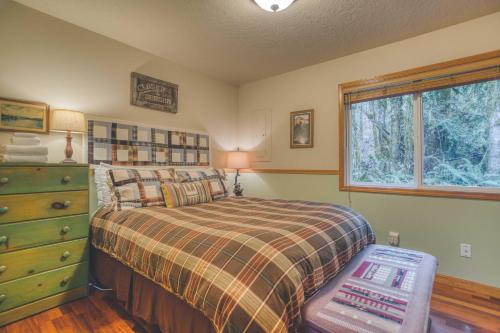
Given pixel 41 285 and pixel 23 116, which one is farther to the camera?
pixel 23 116

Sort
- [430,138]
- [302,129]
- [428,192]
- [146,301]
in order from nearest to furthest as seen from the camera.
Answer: [146,301]
[428,192]
[430,138]
[302,129]

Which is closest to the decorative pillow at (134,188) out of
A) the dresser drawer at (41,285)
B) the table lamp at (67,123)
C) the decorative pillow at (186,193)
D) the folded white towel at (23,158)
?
the decorative pillow at (186,193)

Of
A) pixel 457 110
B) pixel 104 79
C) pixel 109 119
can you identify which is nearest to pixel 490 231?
pixel 457 110

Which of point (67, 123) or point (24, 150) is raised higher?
point (67, 123)

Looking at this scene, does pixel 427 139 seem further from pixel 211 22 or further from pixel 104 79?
pixel 104 79

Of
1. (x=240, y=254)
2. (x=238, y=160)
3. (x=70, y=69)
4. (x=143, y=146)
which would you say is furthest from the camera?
(x=238, y=160)

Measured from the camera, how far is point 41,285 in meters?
1.78

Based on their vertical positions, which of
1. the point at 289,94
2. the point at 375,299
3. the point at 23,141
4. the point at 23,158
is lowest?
the point at 375,299

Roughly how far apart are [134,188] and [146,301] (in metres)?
0.96

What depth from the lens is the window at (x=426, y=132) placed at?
87.0 inches

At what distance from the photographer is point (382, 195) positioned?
2664mm

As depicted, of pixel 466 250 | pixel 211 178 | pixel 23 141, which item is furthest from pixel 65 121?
pixel 466 250

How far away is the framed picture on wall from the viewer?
3203mm

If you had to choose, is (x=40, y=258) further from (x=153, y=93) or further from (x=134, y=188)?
(x=153, y=93)
